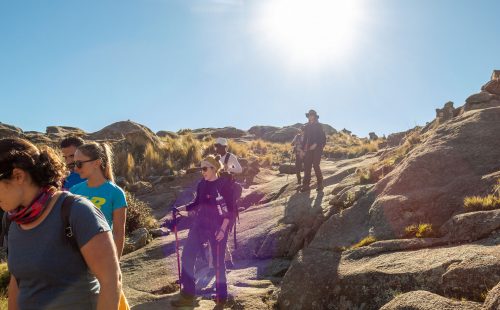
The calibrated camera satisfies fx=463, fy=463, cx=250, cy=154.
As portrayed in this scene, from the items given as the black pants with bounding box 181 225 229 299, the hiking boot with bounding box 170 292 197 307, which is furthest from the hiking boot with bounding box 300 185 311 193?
the hiking boot with bounding box 170 292 197 307

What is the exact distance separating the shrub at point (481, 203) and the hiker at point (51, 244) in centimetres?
616

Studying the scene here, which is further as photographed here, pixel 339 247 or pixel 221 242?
pixel 339 247

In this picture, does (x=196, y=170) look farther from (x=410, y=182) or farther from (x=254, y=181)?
(x=410, y=182)

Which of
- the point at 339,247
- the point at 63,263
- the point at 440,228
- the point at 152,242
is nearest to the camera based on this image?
the point at 63,263

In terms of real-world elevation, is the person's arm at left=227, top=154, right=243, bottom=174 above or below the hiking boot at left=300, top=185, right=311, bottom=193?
above

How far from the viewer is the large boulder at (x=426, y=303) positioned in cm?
452

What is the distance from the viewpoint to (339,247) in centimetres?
767

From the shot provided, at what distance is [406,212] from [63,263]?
21.6 ft

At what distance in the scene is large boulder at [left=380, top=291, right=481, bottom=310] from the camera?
452 cm

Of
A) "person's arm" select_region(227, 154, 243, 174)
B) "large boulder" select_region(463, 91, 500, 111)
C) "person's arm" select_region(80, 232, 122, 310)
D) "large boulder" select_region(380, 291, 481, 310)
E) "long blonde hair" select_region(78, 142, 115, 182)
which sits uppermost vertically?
"large boulder" select_region(463, 91, 500, 111)

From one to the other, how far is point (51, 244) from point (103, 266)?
0.31 metres

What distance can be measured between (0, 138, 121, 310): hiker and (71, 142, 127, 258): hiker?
183 centimetres

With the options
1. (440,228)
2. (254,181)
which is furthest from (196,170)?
Answer: (440,228)

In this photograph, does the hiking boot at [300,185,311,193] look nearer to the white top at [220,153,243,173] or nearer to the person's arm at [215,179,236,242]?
the white top at [220,153,243,173]
